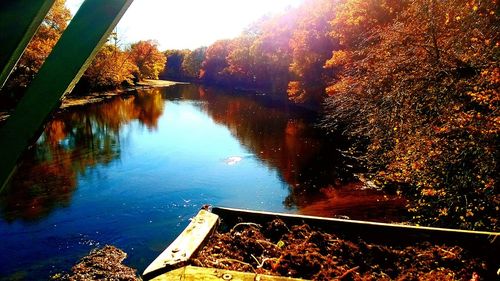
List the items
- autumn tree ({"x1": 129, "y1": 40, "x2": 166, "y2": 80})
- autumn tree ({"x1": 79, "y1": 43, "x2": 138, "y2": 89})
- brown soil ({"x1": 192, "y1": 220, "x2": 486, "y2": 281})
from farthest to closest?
1. autumn tree ({"x1": 129, "y1": 40, "x2": 166, "y2": 80})
2. autumn tree ({"x1": 79, "y1": 43, "x2": 138, "y2": 89})
3. brown soil ({"x1": 192, "y1": 220, "x2": 486, "y2": 281})

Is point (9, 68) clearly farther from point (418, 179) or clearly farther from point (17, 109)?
point (418, 179)

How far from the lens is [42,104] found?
0.97m

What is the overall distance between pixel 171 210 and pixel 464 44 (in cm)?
978

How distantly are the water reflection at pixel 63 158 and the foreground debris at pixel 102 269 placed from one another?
2385mm

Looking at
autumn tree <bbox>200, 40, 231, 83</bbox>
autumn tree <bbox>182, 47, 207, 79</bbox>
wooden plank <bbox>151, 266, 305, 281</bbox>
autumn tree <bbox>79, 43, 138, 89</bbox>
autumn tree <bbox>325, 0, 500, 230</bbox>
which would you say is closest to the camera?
wooden plank <bbox>151, 266, 305, 281</bbox>

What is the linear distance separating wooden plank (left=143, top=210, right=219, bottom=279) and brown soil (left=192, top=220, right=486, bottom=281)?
0.37 ft

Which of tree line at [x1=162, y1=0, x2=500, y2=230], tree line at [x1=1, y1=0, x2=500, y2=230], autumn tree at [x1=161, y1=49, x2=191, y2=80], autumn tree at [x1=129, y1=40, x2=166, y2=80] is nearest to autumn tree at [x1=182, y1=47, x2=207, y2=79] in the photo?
autumn tree at [x1=161, y1=49, x2=191, y2=80]

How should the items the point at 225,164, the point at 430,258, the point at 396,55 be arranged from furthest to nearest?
the point at 225,164 < the point at 396,55 < the point at 430,258

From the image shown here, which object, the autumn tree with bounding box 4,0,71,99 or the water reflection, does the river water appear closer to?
the water reflection

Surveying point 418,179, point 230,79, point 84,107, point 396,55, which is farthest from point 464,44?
point 230,79

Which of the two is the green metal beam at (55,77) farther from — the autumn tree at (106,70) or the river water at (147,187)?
the autumn tree at (106,70)

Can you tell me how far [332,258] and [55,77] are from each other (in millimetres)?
3556

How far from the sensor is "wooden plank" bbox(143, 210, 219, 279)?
3.18 metres

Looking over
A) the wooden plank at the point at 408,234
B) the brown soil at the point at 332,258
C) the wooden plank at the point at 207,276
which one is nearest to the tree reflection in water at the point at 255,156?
the wooden plank at the point at 408,234
